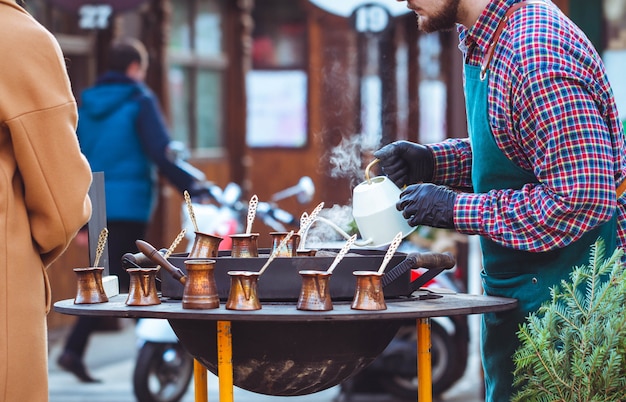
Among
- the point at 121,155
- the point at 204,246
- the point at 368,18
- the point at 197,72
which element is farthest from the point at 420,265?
the point at 197,72

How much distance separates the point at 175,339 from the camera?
5945 millimetres

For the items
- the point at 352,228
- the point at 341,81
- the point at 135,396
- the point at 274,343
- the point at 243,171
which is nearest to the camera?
the point at 274,343

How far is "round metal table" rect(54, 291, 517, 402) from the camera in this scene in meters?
2.72

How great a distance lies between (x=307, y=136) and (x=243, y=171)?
1320 millimetres

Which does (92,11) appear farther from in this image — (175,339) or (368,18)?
(175,339)

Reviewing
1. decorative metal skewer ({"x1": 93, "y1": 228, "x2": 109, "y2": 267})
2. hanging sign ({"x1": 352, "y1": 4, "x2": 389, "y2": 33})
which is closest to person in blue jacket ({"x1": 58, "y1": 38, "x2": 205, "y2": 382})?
hanging sign ({"x1": 352, "y1": 4, "x2": 389, "y2": 33})

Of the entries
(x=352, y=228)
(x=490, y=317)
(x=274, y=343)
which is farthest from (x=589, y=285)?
(x=352, y=228)

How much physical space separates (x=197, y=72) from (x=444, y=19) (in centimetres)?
746

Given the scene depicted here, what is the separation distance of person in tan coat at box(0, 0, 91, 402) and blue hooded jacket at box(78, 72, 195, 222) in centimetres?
374

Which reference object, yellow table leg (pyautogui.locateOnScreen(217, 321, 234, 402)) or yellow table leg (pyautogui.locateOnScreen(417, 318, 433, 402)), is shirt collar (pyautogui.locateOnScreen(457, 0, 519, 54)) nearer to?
yellow table leg (pyautogui.locateOnScreen(417, 318, 433, 402))

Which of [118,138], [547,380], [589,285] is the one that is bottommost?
[547,380]

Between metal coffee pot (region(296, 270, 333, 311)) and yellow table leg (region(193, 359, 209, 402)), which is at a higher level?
metal coffee pot (region(296, 270, 333, 311))

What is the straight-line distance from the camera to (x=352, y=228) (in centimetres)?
511

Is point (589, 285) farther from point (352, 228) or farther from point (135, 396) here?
point (135, 396)
